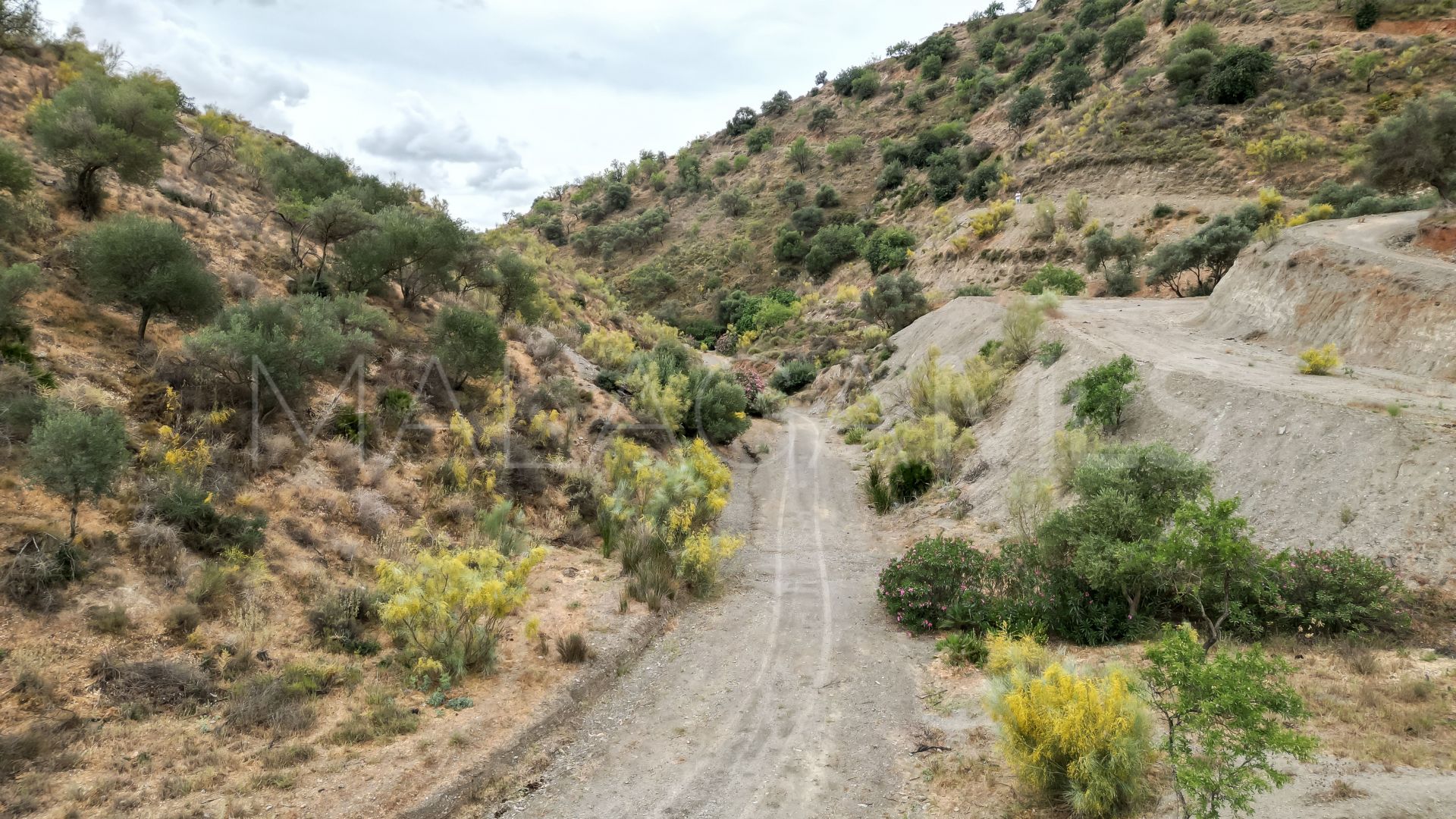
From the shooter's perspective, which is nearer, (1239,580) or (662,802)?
(662,802)

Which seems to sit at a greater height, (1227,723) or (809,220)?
(809,220)

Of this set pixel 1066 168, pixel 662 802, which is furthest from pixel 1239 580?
pixel 1066 168

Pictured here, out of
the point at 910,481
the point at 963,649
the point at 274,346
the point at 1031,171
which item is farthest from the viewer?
→ the point at 1031,171

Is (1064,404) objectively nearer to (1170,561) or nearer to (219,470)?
(1170,561)

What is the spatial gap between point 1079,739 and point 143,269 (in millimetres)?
15980

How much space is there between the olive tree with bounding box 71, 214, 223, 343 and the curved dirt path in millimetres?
10963

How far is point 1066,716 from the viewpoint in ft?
18.9

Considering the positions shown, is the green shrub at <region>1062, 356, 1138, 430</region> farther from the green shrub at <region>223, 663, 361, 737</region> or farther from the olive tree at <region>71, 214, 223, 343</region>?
the olive tree at <region>71, 214, 223, 343</region>

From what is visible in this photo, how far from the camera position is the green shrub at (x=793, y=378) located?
131 feet

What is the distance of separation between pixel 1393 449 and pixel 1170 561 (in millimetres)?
5283

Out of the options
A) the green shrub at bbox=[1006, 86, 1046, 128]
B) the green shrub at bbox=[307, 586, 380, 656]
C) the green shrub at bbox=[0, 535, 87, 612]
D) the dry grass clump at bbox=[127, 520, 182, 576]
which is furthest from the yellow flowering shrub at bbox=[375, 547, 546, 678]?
the green shrub at bbox=[1006, 86, 1046, 128]

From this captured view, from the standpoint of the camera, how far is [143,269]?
11.7m

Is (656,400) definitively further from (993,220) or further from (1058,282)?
(993,220)

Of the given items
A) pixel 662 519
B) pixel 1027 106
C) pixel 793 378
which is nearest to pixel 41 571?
pixel 662 519
